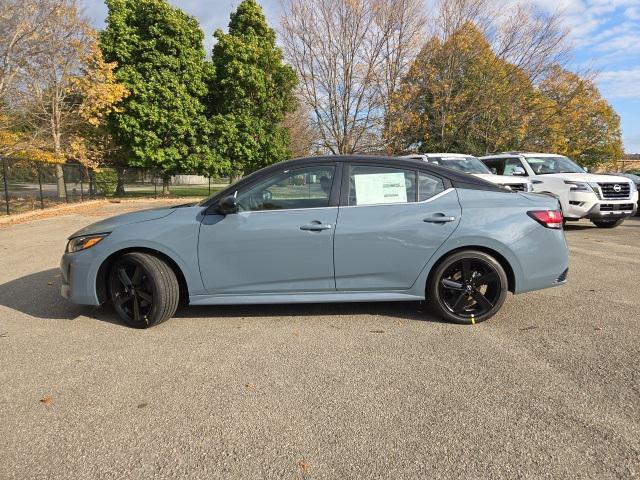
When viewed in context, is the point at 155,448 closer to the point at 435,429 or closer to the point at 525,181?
the point at 435,429

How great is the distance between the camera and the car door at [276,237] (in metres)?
3.95

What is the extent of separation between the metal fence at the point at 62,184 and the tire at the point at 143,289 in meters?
13.0

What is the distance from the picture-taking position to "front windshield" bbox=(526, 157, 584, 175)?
36.2 feet

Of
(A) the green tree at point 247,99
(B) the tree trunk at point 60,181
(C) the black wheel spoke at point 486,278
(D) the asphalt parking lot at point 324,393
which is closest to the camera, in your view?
(D) the asphalt parking lot at point 324,393

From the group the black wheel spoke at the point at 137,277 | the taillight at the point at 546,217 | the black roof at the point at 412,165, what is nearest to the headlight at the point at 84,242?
the black wheel spoke at the point at 137,277

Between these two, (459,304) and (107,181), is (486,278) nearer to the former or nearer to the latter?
(459,304)

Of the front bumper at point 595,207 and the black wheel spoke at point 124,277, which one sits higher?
the front bumper at point 595,207

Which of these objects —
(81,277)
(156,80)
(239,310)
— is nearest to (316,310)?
(239,310)

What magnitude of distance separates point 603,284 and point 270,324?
A: 4273 millimetres

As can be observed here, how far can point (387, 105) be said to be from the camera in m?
22.8

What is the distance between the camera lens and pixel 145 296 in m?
4.09

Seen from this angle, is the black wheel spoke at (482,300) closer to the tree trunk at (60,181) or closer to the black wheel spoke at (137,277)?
the black wheel spoke at (137,277)

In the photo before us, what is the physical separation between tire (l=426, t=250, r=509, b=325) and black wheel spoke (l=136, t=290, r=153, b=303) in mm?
2627

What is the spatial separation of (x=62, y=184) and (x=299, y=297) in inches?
765
